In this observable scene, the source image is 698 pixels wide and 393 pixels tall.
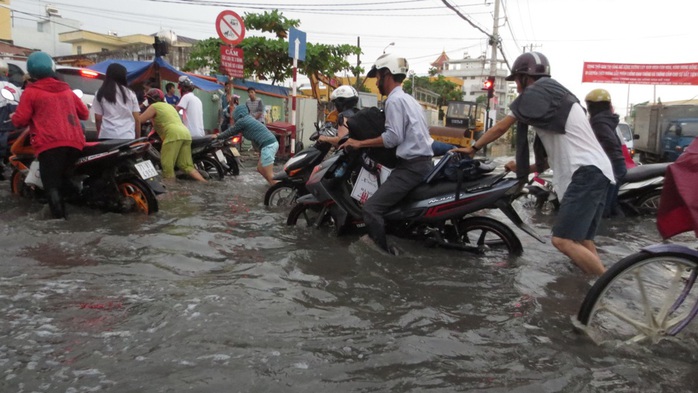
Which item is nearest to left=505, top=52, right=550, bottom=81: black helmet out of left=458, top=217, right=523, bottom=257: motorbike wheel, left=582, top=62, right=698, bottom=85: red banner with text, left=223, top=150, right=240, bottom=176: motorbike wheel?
left=458, top=217, right=523, bottom=257: motorbike wheel

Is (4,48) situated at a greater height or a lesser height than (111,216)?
greater

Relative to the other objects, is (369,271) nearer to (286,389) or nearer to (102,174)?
(286,389)

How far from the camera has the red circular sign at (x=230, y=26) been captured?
9.98m

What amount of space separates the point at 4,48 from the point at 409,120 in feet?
91.5

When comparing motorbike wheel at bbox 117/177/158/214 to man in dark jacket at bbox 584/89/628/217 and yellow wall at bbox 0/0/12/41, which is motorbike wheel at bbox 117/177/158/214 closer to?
man in dark jacket at bbox 584/89/628/217

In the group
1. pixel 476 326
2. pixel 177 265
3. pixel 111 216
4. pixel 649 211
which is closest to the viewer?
pixel 476 326

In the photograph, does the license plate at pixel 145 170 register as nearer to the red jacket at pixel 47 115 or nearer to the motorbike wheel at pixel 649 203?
the red jacket at pixel 47 115

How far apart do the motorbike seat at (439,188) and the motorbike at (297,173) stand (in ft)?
4.89

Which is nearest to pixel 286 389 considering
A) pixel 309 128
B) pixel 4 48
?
pixel 309 128

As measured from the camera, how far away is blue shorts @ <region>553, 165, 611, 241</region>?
3.19m

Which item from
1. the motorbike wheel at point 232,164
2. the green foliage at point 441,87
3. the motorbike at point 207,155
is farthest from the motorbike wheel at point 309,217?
the green foliage at point 441,87

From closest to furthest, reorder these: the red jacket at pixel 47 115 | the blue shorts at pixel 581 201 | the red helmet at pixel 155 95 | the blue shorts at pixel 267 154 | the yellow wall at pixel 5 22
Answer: the blue shorts at pixel 581 201, the red jacket at pixel 47 115, the red helmet at pixel 155 95, the blue shorts at pixel 267 154, the yellow wall at pixel 5 22

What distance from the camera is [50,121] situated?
4816mm

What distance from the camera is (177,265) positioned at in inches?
152
